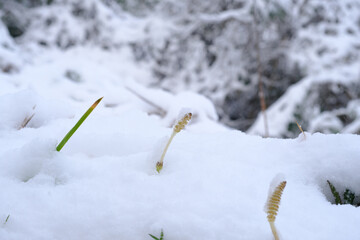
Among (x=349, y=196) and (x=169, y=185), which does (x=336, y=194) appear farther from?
(x=169, y=185)

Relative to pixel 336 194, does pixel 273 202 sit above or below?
→ below

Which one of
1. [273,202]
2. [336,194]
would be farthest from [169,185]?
[336,194]

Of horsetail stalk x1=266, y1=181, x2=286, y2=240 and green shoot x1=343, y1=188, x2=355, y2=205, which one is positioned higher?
green shoot x1=343, y1=188, x2=355, y2=205

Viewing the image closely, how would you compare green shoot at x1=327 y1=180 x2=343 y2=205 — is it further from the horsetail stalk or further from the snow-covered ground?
the horsetail stalk

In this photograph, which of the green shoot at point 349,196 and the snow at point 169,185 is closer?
the snow at point 169,185

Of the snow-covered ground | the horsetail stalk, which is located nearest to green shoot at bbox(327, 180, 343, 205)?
the snow-covered ground

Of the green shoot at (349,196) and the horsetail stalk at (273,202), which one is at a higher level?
the green shoot at (349,196)

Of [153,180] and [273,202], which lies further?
[153,180]

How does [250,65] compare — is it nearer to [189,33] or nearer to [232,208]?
[189,33]

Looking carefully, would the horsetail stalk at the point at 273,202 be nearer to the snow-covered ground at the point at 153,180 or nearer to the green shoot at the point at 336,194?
the snow-covered ground at the point at 153,180

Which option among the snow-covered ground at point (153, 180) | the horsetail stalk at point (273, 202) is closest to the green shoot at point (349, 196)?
the snow-covered ground at point (153, 180)

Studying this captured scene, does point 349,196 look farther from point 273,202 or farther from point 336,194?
point 273,202
